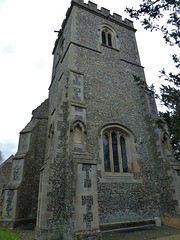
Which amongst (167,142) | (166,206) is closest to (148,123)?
(167,142)

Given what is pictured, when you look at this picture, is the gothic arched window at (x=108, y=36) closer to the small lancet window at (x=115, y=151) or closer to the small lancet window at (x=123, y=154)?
the small lancet window at (x=115, y=151)

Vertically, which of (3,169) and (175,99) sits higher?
(175,99)

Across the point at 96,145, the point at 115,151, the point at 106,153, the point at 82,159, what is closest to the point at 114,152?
the point at 115,151

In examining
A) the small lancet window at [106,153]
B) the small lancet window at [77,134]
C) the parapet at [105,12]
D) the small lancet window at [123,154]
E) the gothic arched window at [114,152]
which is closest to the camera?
the small lancet window at [77,134]

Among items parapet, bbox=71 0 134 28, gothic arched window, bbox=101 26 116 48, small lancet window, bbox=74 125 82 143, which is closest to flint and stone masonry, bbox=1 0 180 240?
small lancet window, bbox=74 125 82 143

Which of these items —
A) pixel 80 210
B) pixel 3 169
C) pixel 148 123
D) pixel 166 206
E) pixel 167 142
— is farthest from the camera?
pixel 3 169

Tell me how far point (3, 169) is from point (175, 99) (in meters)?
15.6

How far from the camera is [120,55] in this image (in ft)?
39.0

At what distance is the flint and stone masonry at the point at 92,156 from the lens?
575 cm

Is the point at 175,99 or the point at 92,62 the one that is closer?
the point at 175,99

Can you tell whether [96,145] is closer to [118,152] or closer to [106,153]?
[106,153]

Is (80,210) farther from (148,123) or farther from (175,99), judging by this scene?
(148,123)

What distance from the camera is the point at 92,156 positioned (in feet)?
24.2

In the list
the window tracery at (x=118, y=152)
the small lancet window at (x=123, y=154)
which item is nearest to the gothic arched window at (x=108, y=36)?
the window tracery at (x=118, y=152)
